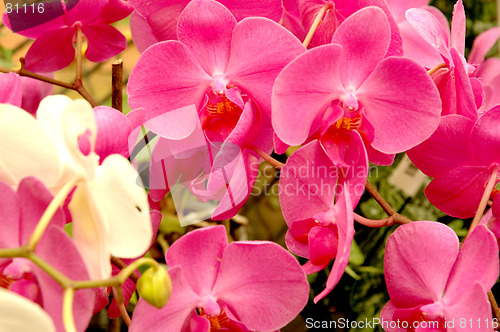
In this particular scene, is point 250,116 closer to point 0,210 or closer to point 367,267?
point 0,210

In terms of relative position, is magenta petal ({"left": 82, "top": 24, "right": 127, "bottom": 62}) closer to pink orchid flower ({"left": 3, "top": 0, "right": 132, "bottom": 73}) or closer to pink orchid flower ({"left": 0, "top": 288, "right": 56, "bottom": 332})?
pink orchid flower ({"left": 3, "top": 0, "right": 132, "bottom": 73})

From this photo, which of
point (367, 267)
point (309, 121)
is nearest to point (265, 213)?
point (367, 267)

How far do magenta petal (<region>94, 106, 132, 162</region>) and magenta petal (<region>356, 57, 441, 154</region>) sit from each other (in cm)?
18

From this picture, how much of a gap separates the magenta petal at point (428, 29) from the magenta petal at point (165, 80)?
6.6 inches

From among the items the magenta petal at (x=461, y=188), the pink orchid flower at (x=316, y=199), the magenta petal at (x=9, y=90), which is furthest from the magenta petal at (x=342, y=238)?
the magenta petal at (x=9, y=90)

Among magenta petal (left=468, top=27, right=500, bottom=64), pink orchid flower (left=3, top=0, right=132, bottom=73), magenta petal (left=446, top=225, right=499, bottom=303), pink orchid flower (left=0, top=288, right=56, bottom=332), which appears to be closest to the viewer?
pink orchid flower (left=0, top=288, right=56, bottom=332)

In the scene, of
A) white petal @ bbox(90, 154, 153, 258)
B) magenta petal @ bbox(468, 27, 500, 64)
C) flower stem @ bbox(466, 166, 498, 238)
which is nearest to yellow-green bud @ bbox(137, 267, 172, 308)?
white petal @ bbox(90, 154, 153, 258)

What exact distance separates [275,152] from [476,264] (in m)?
0.16

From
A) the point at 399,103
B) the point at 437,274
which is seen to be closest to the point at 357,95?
the point at 399,103

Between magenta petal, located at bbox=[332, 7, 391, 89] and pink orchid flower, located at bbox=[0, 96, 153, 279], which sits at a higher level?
magenta petal, located at bbox=[332, 7, 391, 89]

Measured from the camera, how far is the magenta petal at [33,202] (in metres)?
0.29

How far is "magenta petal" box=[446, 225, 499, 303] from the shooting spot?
0.34 meters

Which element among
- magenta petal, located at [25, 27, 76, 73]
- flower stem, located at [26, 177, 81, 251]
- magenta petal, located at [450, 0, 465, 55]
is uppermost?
magenta petal, located at [450, 0, 465, 55]

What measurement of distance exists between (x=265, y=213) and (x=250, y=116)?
40.8 inches
